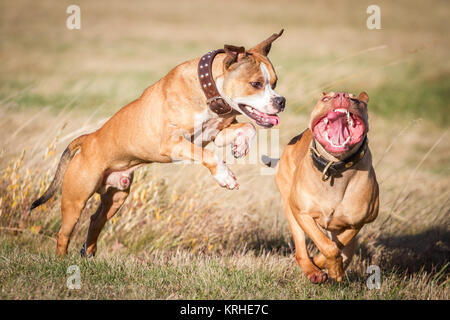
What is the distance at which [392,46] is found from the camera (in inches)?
942

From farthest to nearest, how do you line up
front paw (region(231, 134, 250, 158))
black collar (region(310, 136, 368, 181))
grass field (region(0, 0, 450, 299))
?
front paw (region(231, 134, 250, 158)), grass field (region(0, 0, 450, 299)), black collar (region(310, 136, 368, 181))

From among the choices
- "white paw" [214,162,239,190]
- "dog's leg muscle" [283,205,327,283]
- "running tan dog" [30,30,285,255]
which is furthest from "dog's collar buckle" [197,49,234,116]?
"dog's leg muscle" [283,205,327,283]

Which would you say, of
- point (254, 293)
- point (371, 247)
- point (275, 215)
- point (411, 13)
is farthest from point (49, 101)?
point (411, 13)

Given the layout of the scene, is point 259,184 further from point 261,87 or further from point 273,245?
point 261,87

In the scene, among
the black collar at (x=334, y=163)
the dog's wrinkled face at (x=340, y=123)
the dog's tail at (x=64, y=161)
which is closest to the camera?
the dog's wrinkled face at (x=340, y=123)

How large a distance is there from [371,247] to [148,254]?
2.67 m

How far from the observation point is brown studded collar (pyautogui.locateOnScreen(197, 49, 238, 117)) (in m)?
5.55

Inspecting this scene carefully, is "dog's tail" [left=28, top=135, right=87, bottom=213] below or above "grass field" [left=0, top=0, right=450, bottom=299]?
above

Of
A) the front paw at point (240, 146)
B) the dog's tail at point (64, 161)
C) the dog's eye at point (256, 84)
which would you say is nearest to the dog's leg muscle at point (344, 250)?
the front paw at point (240, 146)

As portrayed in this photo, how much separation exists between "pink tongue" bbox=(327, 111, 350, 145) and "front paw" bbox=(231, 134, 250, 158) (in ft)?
3.85

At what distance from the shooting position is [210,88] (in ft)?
18.2

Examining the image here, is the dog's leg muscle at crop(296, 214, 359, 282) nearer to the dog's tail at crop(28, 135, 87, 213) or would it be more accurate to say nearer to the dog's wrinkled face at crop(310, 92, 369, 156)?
the dog's wrinkled face at crop(310, 92, 369, 156)

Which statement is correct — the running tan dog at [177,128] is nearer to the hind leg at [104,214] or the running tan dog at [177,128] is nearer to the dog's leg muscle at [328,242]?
the hind leg at [104,214]

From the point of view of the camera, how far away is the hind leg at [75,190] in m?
6.28
